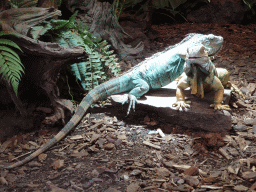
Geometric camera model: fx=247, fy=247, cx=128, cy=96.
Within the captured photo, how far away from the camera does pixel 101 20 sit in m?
5.82

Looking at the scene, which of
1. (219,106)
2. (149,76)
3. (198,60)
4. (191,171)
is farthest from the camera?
(149,76)

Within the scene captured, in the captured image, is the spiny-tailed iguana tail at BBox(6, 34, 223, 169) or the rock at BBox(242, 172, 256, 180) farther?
the spiny-tailed iguana tail at BBox(6, 34, 223, 169)

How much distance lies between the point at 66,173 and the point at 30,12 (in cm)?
246

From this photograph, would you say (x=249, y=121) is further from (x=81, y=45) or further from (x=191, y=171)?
(x=81, y=45)

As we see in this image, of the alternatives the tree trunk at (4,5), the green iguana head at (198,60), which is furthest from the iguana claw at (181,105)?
the tree trunk at (4,5)

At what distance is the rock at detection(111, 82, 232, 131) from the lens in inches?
138

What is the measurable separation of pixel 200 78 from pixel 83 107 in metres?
1.84

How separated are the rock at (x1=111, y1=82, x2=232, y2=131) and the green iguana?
103 millimetres

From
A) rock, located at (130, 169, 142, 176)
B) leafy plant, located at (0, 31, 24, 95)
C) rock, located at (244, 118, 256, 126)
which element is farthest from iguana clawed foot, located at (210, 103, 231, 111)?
leafy plant, located at (0, 31, 24, 95)

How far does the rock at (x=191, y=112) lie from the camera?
11.5 feet

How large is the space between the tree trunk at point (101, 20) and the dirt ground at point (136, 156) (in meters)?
2.03

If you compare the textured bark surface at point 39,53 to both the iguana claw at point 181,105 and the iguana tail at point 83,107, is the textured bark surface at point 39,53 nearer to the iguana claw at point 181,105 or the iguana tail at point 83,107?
the iguana tail at point 83,107

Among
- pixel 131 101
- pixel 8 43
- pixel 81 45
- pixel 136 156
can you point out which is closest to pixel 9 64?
pixel 8 43

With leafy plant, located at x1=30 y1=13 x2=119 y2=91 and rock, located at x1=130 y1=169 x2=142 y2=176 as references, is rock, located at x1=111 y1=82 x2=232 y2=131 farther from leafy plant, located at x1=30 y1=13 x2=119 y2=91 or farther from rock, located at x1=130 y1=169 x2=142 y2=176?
rock, located at x1=130 y1=169 x2=142 y2=176
